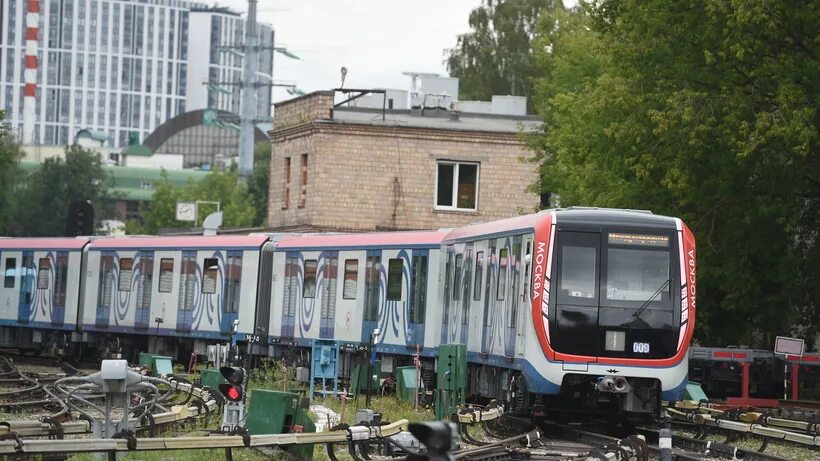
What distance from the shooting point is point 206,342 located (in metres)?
38.9

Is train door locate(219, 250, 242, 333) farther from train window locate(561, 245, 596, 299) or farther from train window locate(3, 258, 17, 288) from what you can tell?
train window locate(561, 245, 596, 299)

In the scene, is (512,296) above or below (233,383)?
above

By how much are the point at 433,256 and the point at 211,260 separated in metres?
10.3

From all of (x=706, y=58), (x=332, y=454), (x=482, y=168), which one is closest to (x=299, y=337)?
(x=706, y=58)

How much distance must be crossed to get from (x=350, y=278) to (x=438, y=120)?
25.2 metres

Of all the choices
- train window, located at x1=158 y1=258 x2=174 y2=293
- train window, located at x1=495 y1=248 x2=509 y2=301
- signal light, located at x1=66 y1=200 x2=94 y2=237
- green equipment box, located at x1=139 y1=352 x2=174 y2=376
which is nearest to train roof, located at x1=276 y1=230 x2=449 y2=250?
train window, located at x1=158 y1=258 x2=174 y2=293

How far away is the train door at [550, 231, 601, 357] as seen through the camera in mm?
21016

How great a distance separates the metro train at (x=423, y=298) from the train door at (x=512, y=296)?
0.13 ft

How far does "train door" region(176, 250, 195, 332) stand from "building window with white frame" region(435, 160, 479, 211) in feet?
62.2

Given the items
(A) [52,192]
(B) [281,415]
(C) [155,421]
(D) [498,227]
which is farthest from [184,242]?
(A) [52,192]

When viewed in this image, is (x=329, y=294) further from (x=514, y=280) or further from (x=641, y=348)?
(x=641, y=348)

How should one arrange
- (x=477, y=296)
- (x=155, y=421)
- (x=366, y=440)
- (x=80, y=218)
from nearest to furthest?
(x=366, y=440) < (x=155, y=421) < (x=477, y=296) < (x=80, y=218)

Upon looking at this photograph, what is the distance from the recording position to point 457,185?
188 ft

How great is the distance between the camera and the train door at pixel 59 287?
4347 cm
